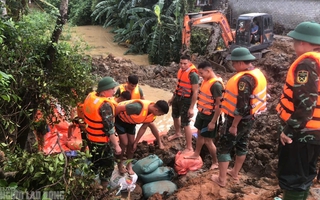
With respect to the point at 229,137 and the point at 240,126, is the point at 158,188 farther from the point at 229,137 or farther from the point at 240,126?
the point at 240,126

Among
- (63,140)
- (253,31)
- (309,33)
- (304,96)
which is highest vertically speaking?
(309,33)

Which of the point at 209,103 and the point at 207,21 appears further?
the point at 207,21

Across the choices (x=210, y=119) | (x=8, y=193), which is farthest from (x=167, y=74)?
(x=8, y=193)

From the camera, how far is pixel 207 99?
4.64 metres

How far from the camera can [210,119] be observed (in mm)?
4699

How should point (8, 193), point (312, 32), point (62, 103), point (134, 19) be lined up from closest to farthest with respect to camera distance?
point (8, 193) < point (312, 32) < point (62, 103) < point (134, 19)

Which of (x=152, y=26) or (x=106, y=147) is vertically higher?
(x=152, y=26)

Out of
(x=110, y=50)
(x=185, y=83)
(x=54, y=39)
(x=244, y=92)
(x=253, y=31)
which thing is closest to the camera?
(x=244, y=92)

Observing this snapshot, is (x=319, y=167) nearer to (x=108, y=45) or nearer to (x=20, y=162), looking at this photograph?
(x=20, y=162)

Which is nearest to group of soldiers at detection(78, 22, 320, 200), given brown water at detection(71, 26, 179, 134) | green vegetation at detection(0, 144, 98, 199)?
green vegetation at detection(0, 144, 98, 199)

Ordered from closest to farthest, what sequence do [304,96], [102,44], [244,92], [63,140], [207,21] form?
[304,96] → [244,92] → [63,140] → [207,21] → [102,44]

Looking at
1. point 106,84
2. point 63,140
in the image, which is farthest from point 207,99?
point 63,140

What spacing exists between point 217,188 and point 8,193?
285cm

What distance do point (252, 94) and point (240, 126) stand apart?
45 cm
